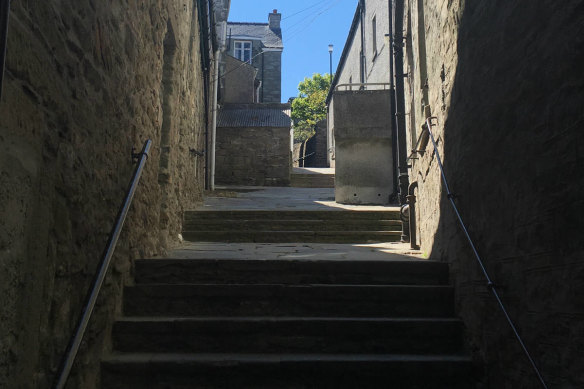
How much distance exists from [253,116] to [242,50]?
1267 cm

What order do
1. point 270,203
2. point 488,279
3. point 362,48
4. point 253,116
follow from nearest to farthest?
1. point 488,279
2. point 270,203
3. point 253,116
4. point 362,48

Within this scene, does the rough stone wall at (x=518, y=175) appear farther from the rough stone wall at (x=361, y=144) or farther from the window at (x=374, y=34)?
the window at (x=374, y=34)

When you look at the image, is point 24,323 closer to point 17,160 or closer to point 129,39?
point 17,160

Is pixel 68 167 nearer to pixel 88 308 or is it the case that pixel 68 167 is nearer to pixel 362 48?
pixel 88 308

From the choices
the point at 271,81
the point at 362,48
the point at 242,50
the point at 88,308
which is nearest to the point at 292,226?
the point at 88,308

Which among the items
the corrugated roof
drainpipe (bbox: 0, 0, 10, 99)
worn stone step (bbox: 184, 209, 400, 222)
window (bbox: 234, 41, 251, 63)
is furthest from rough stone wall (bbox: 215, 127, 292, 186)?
drainpipe (bbox: 0, 0, 10, 99)

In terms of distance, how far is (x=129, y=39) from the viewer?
3215 mm

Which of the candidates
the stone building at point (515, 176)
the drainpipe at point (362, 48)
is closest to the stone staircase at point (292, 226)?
the stone building at point (515, 176)

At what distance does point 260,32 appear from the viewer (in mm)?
28359

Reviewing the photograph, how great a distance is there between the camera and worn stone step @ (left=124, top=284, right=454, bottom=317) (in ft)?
10.4

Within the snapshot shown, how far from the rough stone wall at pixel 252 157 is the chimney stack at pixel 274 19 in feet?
53.6

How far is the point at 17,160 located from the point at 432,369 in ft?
7.40

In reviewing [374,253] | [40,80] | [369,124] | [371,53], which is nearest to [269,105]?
[371,53]

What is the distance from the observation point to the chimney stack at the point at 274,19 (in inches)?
1171
